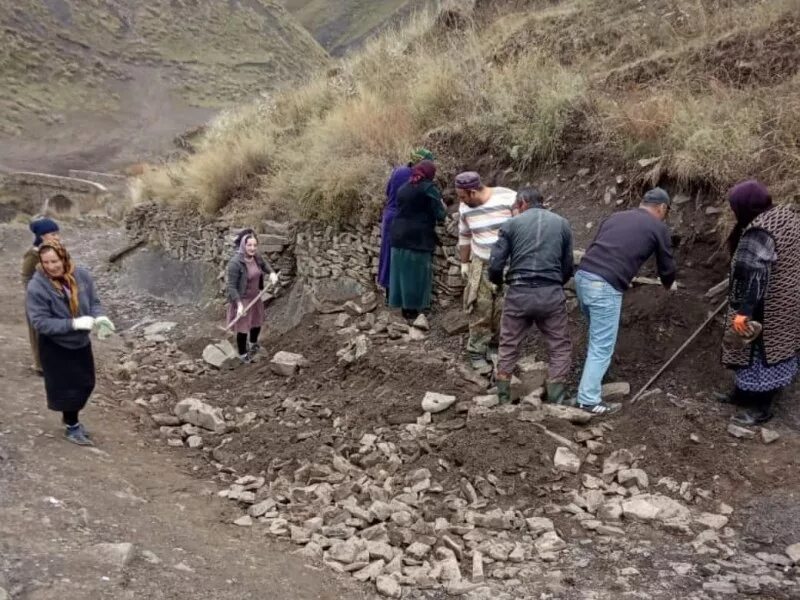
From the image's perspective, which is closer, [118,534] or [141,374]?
[118,534]

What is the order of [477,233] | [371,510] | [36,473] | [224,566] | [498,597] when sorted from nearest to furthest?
[498,597], [224,566], [371,510], [36,473], [477,233]

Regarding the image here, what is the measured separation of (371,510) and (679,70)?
538 centimetres

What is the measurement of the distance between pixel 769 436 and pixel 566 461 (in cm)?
126

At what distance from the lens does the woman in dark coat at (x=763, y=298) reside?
4.18 meters

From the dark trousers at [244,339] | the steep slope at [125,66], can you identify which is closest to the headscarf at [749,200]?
the dark trousers at [244,339]

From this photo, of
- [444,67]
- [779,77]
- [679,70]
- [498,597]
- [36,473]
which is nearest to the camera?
[498,597]

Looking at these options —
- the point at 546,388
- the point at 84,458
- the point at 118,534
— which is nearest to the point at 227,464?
the point at 84,458

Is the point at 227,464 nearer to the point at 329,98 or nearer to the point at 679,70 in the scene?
the point at 679,70

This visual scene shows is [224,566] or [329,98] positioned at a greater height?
[329,98]

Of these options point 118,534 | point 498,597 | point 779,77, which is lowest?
point 498,597

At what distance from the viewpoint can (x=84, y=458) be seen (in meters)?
4.87

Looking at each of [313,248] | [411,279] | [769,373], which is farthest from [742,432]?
[313,248]

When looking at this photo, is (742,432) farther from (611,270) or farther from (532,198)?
(532,198)

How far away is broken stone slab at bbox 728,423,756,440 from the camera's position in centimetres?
432
